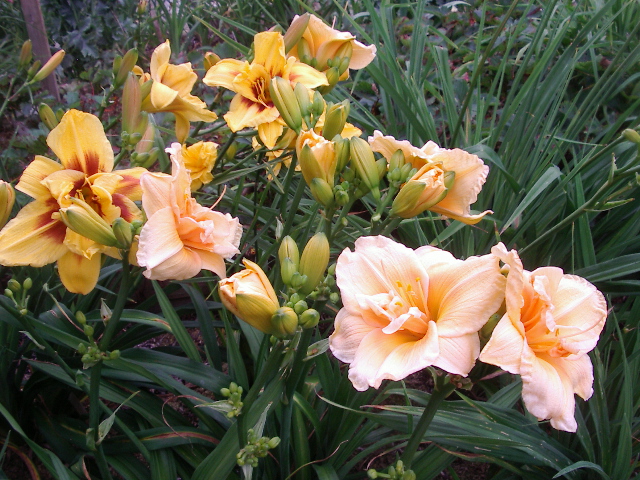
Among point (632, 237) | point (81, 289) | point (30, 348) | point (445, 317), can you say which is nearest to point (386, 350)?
point (445, 317)

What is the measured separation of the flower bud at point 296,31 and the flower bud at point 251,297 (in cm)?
63

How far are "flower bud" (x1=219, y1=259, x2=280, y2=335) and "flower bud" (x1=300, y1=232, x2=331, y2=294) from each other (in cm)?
6

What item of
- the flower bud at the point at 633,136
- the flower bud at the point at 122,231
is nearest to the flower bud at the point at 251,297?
the flower bud at the point at 122,231

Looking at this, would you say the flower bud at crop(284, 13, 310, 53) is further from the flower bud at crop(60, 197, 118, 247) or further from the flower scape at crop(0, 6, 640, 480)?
the flower bud at crop(60, 197, 118, 247)

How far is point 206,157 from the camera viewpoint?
1.26 m

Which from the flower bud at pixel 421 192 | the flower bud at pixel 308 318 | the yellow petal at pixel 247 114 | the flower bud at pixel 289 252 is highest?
the yellow petal at pixel 247 114

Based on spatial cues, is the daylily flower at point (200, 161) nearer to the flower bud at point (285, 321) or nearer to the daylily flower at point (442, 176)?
the daylily flower at point (442, 176)

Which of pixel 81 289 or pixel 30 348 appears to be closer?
pixel 81 289

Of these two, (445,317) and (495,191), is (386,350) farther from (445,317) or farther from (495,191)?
(495,191)

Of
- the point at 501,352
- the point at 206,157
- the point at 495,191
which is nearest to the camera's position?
the point at 501,352

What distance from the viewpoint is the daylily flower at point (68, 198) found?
0.84 m

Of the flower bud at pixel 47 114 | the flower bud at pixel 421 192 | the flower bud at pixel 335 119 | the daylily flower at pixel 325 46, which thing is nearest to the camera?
the flower bud at pixel 421 192

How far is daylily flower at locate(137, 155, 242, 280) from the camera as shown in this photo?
72 centimetres

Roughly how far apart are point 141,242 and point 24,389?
81 cm
